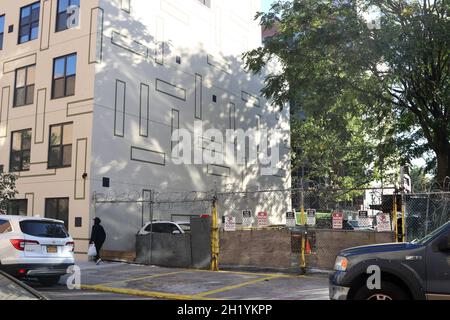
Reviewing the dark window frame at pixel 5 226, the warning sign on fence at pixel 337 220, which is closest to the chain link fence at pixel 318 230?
the warning sign on fence at pixel 337 220

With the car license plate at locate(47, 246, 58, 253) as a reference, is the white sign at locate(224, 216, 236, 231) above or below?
above

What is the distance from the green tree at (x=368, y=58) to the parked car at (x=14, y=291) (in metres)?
15.2

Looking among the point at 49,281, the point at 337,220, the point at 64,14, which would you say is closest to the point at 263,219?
the point at 337,220

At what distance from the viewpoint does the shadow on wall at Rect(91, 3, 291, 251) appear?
2038 cm

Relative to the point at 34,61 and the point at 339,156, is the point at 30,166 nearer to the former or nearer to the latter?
the point at 34,61

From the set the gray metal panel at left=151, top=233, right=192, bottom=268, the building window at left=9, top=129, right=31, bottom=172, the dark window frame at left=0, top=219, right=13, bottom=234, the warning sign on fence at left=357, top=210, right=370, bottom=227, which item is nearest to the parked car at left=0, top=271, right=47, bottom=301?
the dark window frame at left=0, top=219, right=13, bottom=234

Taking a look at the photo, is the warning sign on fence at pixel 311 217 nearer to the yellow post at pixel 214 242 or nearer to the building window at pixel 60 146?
the yellow post at pixel 214 242

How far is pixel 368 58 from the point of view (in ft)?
58.4

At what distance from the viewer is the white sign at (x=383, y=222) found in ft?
42.5

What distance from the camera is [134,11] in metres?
22.3

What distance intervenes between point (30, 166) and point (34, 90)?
3.51 m

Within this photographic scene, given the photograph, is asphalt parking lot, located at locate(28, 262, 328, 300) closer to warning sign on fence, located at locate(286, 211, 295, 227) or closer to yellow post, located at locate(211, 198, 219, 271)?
yellow post, located at locate(211, 198, 219, 271)

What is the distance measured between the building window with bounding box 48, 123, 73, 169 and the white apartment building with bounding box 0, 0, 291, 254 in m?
0.05
